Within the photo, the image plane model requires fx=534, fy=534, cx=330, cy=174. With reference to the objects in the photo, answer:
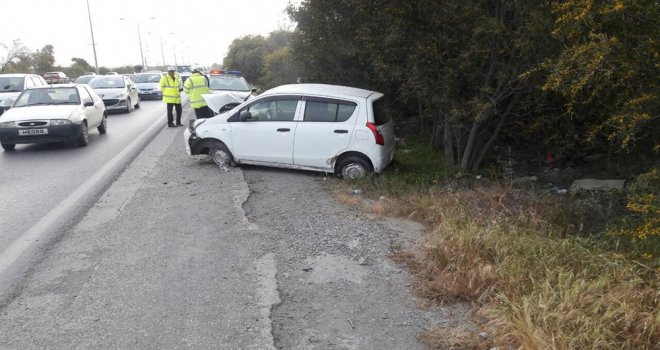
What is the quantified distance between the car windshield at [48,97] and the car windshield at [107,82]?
312 inches

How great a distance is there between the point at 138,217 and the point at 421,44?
15.2 feet

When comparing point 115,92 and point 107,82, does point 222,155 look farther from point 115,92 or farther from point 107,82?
point 107,82

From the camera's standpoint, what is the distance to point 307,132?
342 inches

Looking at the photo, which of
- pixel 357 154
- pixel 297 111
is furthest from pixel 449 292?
pixel 297 111

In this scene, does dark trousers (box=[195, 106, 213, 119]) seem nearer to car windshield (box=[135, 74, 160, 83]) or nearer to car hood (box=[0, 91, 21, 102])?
car hood (box=[0, 91, 21, 102])

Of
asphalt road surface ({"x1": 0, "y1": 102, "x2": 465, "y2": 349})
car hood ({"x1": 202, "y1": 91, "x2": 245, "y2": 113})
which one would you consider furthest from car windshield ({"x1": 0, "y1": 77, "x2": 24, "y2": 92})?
asphalt road surface ({"x1": 0, "y1": 102, "x2": 465, "y2": 349})

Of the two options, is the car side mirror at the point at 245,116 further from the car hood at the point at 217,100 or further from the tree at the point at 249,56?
the tree at the point at 249,56

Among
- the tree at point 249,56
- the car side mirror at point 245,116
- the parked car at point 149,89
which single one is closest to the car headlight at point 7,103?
the car side mirror at point 245,116

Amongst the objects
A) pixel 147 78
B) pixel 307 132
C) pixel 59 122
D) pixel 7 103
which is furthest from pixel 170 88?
pixel 147 78

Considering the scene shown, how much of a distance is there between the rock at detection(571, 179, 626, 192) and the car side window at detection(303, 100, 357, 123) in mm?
3776

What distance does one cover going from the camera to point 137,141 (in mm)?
13016

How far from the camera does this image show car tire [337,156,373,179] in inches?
336

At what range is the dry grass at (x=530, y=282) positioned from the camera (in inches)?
134

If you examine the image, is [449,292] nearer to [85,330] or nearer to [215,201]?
[85,330]
